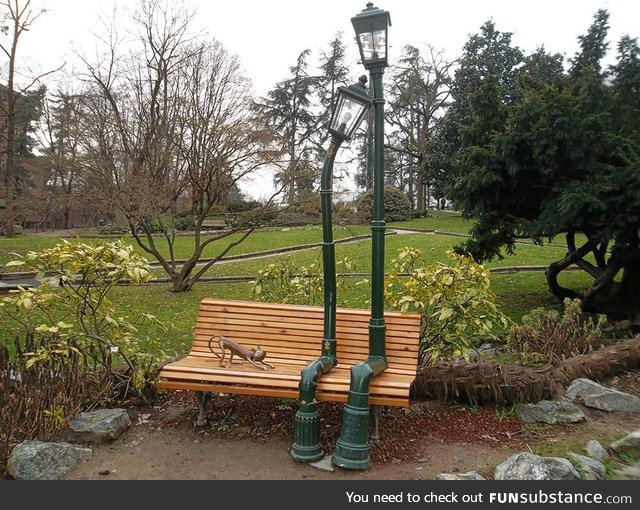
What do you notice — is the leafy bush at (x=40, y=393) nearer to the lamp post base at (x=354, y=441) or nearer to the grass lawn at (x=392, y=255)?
the lamp post base at (x=354, y=441)

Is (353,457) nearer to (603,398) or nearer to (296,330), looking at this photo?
(296,330)

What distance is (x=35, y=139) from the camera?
3622 cm

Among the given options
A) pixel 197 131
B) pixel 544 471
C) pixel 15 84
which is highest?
pixel 15 84

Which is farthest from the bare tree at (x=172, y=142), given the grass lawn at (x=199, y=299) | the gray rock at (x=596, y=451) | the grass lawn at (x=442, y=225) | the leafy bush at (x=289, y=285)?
the grass lawn at (x=442, y=225)

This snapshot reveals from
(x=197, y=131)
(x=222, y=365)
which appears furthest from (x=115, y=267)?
(x=197, y=131)

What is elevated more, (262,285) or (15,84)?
(15,84)

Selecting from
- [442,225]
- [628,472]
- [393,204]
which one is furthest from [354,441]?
[393,204]

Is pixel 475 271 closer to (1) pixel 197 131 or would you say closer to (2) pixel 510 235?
(2) pixel 510 235

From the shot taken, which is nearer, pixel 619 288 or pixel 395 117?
pixel 619 288

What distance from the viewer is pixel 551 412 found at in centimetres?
406

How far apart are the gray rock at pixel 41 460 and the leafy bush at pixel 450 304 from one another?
2.83 metres

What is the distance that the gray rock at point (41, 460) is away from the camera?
123 inches

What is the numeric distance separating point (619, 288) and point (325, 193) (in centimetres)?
738

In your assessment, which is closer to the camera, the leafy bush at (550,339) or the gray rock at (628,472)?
the gray rock at (628,472)
